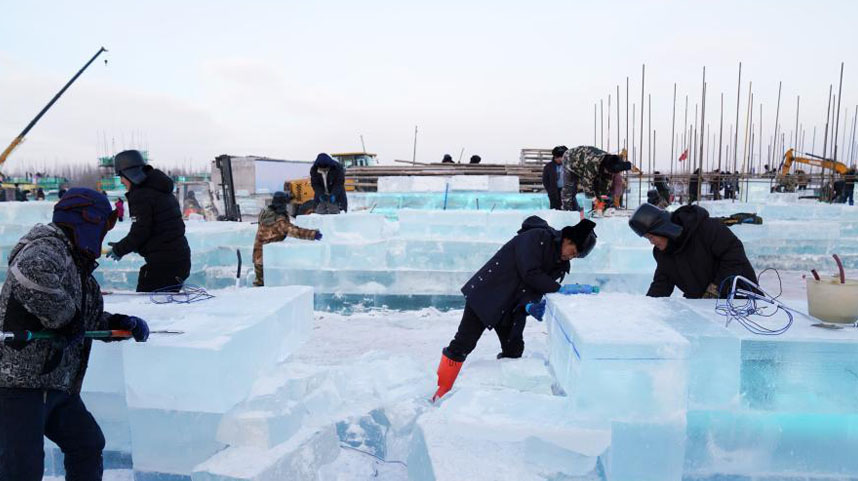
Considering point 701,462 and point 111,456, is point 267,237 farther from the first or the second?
point 701,462

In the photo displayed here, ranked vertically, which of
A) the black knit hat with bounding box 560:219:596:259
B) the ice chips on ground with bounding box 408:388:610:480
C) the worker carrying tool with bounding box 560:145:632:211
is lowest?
the ice chips on ground with bounding box 408:388:610:480

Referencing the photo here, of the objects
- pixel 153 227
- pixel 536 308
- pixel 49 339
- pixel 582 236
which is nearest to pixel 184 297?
pixel 153 227

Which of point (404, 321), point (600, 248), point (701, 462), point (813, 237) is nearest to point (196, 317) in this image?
point (701, 462)

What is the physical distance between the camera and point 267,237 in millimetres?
5922

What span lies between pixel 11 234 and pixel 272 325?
6.65 meters

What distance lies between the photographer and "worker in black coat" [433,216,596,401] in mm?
3113

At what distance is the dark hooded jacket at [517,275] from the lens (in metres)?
3.11

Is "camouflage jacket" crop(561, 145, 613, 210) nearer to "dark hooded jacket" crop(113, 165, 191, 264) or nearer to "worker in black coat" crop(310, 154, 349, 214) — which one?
"dark hooded jacket" crop(113, 165, 191, 264)

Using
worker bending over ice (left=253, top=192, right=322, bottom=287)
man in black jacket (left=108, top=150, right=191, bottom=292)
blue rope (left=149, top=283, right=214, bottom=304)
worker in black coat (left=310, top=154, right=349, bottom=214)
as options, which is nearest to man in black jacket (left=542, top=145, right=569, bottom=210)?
worker in black coat (left=310, top=154, right=349, bottom=214)

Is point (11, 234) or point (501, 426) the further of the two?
point (11, 234)

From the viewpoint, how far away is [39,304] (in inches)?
68.5

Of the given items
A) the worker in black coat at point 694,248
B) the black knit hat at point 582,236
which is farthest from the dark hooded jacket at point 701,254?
the black knit hat at point 582,236

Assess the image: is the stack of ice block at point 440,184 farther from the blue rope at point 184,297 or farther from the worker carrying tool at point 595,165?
the blue rope at point 184,297

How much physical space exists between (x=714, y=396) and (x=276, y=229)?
4.64m
